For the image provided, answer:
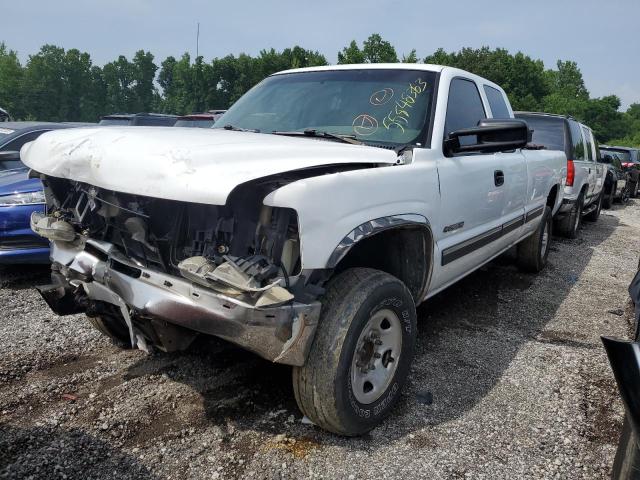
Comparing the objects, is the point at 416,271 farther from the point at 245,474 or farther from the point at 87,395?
the point at 87,395

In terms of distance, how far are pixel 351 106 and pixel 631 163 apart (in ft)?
58.2

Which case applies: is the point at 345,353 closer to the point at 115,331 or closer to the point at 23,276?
the point at 115,331

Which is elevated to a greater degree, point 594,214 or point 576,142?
point 576,142

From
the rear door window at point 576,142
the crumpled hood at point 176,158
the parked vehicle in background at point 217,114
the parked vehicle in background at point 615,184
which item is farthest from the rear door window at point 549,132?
the crumpled hood at point 176,158

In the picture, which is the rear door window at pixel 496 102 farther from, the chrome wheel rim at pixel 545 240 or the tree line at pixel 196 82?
the tree line at pixel 196 82

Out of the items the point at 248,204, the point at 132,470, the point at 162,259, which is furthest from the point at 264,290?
the point at 132,470

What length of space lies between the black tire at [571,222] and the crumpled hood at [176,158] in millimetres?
6743

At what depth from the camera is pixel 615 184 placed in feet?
46.3

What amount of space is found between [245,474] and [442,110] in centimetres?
243

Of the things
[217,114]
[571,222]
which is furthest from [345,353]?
[217,114]

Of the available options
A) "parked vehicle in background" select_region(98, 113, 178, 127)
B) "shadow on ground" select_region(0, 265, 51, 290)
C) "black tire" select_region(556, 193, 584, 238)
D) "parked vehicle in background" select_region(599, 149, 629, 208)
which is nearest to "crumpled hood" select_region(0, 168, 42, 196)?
"shadow on ground" select_region(0, 265, 51, 290)

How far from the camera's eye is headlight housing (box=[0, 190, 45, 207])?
4602 mm

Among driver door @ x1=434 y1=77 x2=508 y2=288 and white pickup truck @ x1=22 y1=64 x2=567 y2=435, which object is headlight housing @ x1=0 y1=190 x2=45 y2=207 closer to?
white pickup truck @ x1=22 y1=64 x2=567 y2=435

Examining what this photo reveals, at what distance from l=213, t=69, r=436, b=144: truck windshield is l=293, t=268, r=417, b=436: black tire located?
3.46 feet
